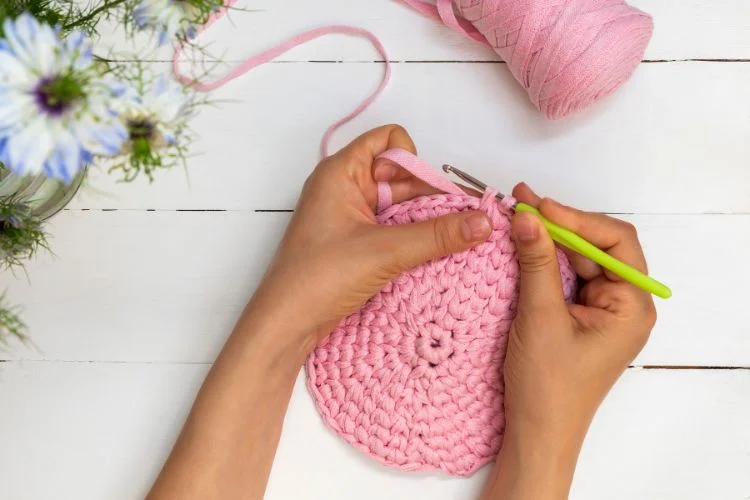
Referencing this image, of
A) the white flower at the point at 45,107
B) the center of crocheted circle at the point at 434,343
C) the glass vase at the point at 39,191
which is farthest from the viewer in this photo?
the center of crocheted circle at the point at 434,343

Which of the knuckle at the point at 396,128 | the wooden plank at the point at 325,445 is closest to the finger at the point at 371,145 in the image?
the knuckle at the point at 396,128

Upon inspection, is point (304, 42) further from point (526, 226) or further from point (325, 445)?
point (325, 445)

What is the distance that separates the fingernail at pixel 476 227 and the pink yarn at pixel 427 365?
0.04m

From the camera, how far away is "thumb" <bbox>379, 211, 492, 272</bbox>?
619mm

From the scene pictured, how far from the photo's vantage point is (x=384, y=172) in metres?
0.70

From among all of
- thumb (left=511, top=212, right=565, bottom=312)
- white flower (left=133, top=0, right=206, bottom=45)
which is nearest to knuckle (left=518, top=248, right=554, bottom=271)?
thumb (left=511, top=212, right=565, bottom=312)

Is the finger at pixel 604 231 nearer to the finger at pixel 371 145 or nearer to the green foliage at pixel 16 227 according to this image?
the finger at pixel 371 145

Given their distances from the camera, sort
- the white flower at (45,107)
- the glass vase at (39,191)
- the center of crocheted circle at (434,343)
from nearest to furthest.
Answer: the white flower at (45,107)
the glass vase at (39,191)
the center of crocheted circle at (434,343)

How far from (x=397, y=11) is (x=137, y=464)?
21.7 inches

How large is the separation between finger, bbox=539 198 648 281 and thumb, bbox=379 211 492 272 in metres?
0.08

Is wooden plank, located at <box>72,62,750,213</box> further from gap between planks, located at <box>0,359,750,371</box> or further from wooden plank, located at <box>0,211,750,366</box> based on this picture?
gap between planks, located at <box>0,359,750,371</box>

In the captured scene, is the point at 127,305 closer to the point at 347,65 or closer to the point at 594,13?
the point at 347,65

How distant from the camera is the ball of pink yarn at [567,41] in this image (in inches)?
25.4

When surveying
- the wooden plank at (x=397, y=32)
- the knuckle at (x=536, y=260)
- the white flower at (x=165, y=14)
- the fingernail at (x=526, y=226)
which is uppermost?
the wooden plank at (x=397, y=32)
